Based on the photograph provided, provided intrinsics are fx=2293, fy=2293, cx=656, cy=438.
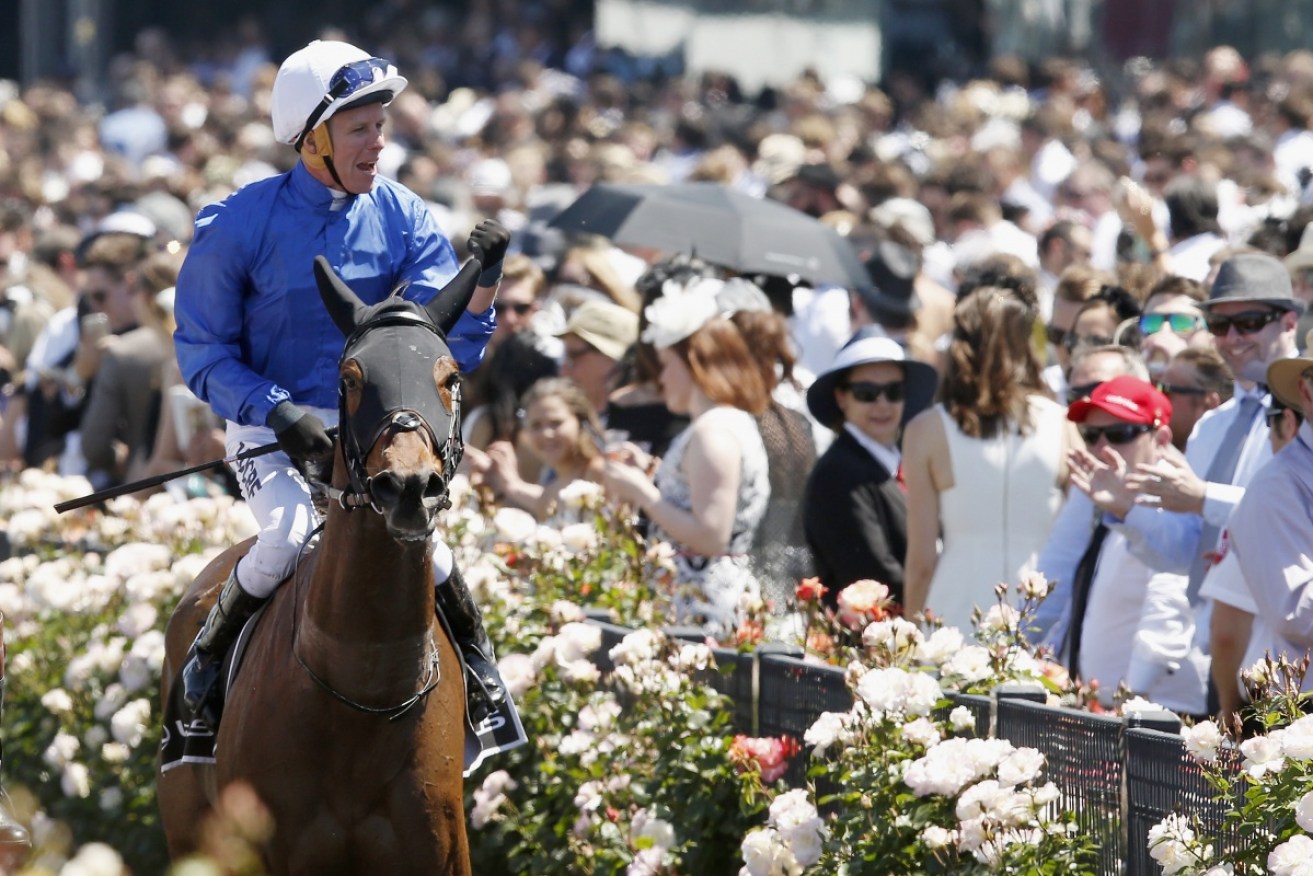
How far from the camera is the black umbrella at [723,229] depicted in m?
9.66

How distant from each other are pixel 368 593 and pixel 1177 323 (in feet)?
12.3

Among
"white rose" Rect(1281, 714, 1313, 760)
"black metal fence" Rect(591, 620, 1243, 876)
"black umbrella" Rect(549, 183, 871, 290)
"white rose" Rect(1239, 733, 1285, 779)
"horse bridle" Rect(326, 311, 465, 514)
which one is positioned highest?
"horse bridle" Rect(326, 311, 465, 514)

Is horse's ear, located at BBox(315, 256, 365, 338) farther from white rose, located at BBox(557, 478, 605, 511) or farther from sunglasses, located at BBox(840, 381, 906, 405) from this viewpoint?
sunglasses, located at BBox(840, 381, 906, 405)

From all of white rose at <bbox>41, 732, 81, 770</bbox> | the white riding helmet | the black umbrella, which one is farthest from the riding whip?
the black umbrella

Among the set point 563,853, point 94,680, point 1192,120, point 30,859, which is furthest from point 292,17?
point 30,859

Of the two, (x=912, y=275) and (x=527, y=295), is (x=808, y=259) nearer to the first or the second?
(x=912, y=275)

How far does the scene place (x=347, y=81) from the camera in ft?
17.7

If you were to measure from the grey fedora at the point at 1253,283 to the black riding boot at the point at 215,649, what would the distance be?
291 centimetres

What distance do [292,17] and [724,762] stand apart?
2260cm

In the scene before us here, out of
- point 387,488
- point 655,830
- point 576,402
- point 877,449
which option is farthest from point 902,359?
point 387,488

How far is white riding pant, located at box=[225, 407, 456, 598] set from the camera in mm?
5320

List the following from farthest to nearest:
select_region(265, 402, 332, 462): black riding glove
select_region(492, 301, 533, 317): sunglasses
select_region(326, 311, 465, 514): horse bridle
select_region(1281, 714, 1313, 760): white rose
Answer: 1. select_region(492, 301, 533, 317): sunglasses
2. select_region(265, 402, 332, 462): black riding glove
3. select_region(326, 311, 465, 514): horse bridle
4. select_region(1281, 714, 1313, 760): white rose

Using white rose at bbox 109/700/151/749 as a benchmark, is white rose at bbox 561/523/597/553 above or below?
above

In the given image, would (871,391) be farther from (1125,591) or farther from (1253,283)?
(1253,283)
